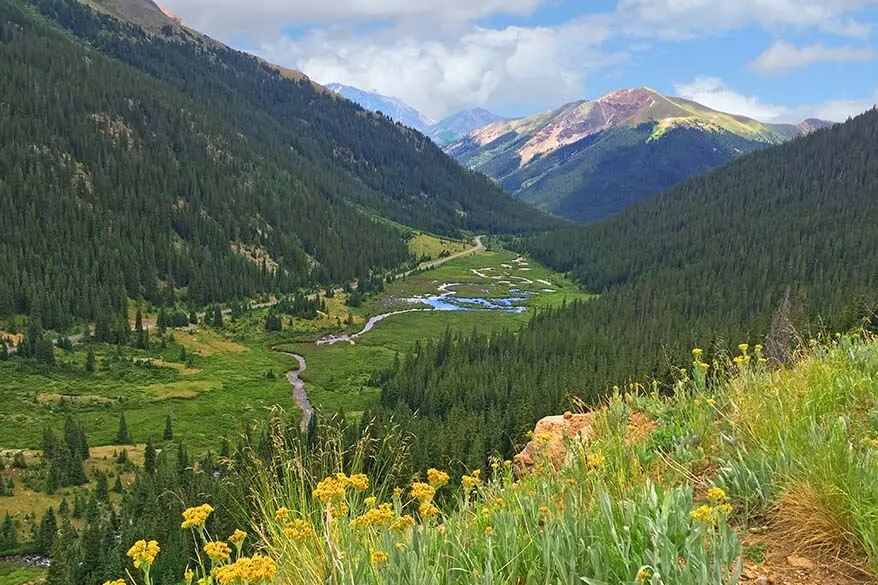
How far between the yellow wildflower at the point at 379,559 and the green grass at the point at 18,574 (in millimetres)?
60751

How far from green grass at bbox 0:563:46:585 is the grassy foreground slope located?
6020cm

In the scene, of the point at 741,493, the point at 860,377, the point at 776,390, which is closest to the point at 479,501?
the point at 741,493

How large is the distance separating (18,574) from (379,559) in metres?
66.2

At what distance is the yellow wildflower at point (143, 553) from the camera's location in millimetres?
4922

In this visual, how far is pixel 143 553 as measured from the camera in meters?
5.03

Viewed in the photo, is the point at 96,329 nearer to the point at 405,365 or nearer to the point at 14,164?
the point at 405,365

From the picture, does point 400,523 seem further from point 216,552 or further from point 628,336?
point 628,336

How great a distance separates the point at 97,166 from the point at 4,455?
154 metres

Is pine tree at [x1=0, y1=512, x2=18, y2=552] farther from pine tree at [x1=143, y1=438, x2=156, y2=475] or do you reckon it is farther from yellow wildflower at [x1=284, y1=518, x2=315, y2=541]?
yellow wildflower at [x1=284, y1=518, x2=315, y2=541]

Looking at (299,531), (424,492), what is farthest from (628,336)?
(299,531)

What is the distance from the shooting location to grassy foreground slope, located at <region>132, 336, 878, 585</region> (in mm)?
5363

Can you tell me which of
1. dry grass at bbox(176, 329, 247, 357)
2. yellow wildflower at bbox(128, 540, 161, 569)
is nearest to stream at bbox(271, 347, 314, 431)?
dry grass at bbox(176, 329, 247, 357)

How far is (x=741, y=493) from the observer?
721 centimetres

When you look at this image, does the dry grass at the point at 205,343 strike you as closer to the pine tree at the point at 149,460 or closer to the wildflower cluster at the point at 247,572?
the pine tree at the point at 149,460
